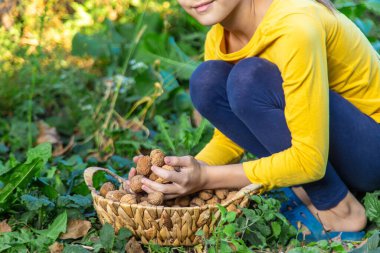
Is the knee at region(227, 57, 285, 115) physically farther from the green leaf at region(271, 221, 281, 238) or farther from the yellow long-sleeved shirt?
the green leaf at region(271, 221, 281, 238)

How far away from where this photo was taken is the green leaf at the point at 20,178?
7.46 ft

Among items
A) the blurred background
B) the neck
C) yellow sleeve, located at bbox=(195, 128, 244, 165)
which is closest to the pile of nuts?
yellow sleeve, located at bbox=(195, 128, 244, 165)

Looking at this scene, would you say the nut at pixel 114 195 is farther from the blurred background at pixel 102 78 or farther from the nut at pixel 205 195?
the blurred background at pixel 102 78

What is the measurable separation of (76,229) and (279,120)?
0.72 m

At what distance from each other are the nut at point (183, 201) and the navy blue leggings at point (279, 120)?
30cm

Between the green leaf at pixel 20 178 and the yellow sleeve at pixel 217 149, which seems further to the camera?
the yellow sleeve at pixel 217 149

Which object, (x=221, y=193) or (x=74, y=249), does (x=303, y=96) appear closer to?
(x=221, y=193)

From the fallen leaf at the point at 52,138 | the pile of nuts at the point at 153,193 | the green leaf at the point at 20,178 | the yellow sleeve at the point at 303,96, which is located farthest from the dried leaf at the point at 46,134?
the yellow sleeve at the point at 303,96

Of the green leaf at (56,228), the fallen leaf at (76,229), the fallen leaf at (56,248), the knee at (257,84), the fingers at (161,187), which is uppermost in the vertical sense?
the knee at (257,84)

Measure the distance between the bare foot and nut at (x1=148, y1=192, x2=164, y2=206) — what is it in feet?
1.81

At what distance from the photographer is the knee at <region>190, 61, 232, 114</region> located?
232cm

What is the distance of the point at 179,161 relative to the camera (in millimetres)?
2062

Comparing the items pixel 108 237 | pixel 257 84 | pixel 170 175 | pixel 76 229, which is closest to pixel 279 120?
pixel 257 84

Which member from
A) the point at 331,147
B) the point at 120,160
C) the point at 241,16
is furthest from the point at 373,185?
the point at 120,160
